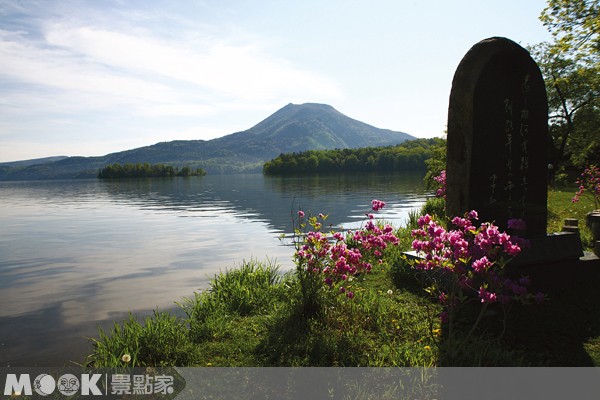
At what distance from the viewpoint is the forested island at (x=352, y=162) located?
12644 cm

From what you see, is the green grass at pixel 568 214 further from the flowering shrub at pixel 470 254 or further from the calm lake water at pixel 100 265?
the calm lake water at pixel 100 265

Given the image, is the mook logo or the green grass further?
the green grass

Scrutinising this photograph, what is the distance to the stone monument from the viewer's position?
7.70m

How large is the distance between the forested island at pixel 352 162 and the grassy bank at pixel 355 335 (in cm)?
12053

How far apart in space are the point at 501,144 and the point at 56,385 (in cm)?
847

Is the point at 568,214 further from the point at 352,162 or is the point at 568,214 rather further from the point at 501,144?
the point at 352,162

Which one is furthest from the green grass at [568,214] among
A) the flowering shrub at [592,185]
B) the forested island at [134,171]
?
the forested island at [134,171]

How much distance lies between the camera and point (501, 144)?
797cm

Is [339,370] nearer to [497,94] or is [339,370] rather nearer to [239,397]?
[239,397]

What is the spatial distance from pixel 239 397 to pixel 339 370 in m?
1.28

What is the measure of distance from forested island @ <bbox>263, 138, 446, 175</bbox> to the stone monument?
388ft

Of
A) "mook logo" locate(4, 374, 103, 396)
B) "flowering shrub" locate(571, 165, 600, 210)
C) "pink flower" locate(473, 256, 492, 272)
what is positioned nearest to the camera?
"pink flower" locate(473, 256, 492, 272)

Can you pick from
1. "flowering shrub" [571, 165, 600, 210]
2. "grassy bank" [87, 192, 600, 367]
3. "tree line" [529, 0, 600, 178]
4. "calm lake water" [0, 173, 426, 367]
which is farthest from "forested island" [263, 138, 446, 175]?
"grassy bank" [87, 192, 600, 367]

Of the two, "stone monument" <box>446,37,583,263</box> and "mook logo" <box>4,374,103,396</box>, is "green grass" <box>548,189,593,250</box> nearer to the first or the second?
"stone monument" <box>446,37,583,263</box>
